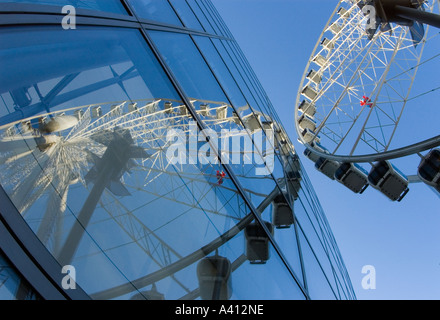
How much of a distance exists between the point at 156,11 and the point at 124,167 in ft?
15.9

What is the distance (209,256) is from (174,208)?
801 mm

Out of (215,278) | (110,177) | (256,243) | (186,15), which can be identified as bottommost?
(215,278)

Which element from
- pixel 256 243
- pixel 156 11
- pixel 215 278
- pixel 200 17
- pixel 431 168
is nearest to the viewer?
pixel 215 278

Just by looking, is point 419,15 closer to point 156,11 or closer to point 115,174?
point 156,11

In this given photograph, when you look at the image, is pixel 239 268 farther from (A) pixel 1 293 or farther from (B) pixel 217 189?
(A) pixel 1 293

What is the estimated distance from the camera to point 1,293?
8.21 feet

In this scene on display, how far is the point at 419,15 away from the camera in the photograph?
55.0 ft

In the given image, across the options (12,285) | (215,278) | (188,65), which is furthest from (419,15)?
(12,285)

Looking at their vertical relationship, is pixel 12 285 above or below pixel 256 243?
below

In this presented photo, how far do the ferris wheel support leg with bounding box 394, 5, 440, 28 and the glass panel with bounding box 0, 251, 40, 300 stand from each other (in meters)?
17.5

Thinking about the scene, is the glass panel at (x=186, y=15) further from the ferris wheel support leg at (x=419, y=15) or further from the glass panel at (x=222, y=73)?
the ferris wheel support leg at (x=419, y=15)

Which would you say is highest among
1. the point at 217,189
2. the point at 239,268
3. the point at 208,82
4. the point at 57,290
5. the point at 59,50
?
the point at 208,82

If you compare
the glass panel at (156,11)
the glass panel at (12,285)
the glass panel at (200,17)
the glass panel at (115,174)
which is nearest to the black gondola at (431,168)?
the glass panel at (200,17)
